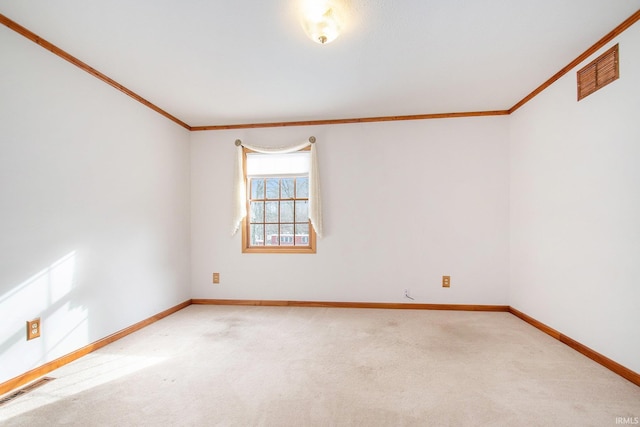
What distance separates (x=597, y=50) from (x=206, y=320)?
446 cm

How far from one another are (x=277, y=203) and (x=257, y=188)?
367 millimetres

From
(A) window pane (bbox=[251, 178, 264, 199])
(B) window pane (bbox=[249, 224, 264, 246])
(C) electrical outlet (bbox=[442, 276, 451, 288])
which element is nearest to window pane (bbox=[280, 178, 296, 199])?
(A) window pane (bbox=[251, 178, 264, 199])

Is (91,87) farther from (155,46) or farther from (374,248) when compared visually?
(374,248)

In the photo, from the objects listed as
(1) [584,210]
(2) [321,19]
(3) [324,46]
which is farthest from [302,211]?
(1) [584,210]

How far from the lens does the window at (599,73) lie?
2184 millimetres

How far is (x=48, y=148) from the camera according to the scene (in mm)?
2246

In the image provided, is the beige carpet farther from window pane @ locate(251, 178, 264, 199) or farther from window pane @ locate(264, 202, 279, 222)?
window pane @ locate(251, 178, 264, 199)

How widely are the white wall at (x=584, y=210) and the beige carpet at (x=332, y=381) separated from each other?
323mm

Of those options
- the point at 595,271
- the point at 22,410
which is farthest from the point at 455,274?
the point at 22,410

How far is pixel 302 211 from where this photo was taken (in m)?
4.11

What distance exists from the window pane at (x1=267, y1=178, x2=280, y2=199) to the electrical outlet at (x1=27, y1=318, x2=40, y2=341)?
2.65 metres

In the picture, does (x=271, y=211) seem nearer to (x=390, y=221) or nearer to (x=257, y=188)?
(x=257, y=188)

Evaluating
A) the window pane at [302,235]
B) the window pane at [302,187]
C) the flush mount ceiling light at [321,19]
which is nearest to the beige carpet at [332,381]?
the window pane at [302,235]

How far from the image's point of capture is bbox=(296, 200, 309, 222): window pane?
161 inches
